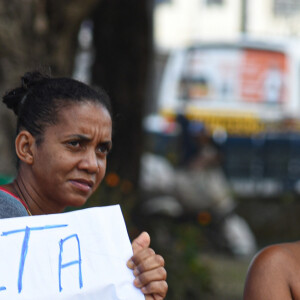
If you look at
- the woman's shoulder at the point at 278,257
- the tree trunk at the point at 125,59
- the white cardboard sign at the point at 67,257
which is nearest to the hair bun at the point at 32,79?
the white cardboard sign at the point at 67,257

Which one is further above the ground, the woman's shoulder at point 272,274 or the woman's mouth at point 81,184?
the woman's mouth at point 81,184

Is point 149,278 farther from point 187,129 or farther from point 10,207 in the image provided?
point 187,129

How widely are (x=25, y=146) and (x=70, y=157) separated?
15 centimetres

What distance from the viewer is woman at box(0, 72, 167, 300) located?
2.21 meters

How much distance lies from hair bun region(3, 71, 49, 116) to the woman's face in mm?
205

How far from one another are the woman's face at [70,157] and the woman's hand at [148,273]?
230mm

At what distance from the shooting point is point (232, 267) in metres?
8.04

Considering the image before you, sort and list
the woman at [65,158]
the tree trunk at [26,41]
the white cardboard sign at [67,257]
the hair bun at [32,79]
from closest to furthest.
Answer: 1. the white cardboard sign at [67,257]
2. the woman at [65,158]
3. the hair bun at [32,79]
4. the tree trunk at [26,41]

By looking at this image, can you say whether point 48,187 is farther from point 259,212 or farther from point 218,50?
point 218,50

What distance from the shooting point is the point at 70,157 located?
2260mm

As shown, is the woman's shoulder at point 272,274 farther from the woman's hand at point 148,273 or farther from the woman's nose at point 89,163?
the woman's nose at point 89,163

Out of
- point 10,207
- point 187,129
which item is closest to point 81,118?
point 10,207

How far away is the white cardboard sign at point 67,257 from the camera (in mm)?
2096

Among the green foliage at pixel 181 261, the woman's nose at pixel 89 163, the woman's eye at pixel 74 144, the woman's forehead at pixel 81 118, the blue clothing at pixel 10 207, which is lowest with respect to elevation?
the green foliage at pixel 181 261
